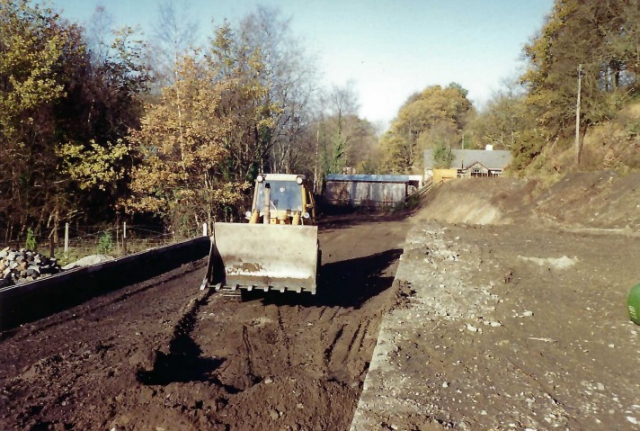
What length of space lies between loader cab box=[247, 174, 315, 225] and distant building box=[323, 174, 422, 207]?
32.8m

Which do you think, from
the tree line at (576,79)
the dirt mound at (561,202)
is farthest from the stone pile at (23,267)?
the tree line at (576,79)

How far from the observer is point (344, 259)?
1557 cm

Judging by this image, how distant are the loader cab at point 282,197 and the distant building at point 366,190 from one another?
108ft

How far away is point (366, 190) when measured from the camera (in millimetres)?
42844

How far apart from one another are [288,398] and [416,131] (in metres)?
70.7

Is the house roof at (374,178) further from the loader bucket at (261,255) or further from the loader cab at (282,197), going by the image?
the loader bucket at (261,255)

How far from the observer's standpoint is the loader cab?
9680 millimetres

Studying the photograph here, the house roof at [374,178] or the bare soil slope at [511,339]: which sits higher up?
the house roof at [374,178]

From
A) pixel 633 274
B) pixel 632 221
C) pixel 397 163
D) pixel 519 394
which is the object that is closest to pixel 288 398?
pixel 519 394

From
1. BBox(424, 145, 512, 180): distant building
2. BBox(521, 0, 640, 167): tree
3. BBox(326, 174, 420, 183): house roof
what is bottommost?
BBox(326, 174, 420, 183): house roof

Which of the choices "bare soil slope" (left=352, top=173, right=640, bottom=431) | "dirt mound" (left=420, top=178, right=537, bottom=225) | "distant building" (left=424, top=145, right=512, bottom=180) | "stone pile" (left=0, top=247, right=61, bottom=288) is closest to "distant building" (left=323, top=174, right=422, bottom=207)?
"dirt mound" (left=420, top=178, right=537, bottom=225)

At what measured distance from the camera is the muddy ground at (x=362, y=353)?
4562mm

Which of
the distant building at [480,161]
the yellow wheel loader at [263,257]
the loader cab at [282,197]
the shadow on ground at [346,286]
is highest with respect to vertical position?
the distant building at [480,161]

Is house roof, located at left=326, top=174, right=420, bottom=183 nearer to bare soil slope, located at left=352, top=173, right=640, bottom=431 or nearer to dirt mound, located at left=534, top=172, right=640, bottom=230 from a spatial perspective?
dirt mound, located at left=534, top=172, right=640, bottom=230
